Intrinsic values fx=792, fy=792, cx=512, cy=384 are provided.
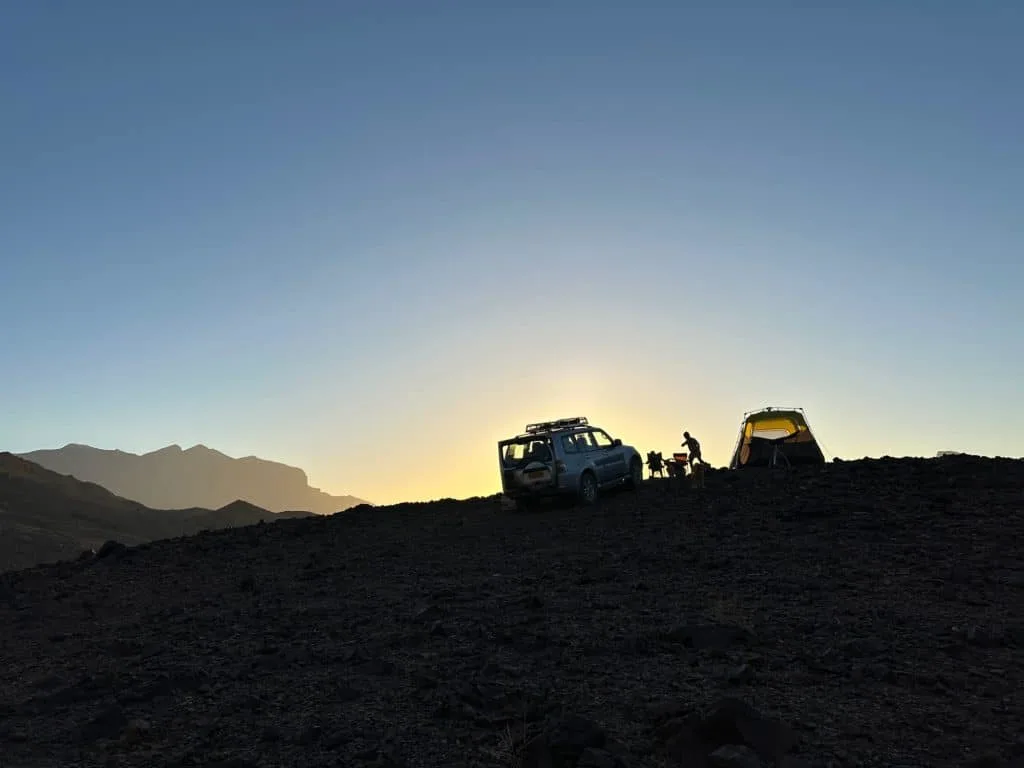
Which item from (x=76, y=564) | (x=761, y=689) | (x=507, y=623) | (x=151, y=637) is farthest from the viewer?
(x=76, y=564)

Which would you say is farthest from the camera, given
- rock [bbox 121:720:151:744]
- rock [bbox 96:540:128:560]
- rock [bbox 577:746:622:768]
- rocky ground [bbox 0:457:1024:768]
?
rock [bbox 96:540:128:560]

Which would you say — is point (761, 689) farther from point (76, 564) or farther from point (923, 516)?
point (76, 564)

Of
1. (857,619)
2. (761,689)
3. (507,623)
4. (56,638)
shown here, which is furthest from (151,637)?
(857,619)

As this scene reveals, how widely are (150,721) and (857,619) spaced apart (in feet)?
25.9

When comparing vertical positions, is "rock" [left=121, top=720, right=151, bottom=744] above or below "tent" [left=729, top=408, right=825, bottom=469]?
below

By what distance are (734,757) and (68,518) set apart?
80774 mm

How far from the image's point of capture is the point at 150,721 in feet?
26.5

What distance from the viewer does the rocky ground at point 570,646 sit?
6.64m

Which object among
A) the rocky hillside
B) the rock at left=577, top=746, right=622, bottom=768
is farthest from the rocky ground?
the rocky hillside

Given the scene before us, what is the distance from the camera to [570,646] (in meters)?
9.16

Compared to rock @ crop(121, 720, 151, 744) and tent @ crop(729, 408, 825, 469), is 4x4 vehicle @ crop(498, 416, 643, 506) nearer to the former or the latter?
tent @ crop(729, 408, 825, 469)

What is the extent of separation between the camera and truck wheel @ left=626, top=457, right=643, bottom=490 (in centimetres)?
2318

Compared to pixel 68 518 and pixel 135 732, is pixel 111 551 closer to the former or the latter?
pixel 135 732

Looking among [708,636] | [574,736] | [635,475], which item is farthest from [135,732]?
[635,475]
